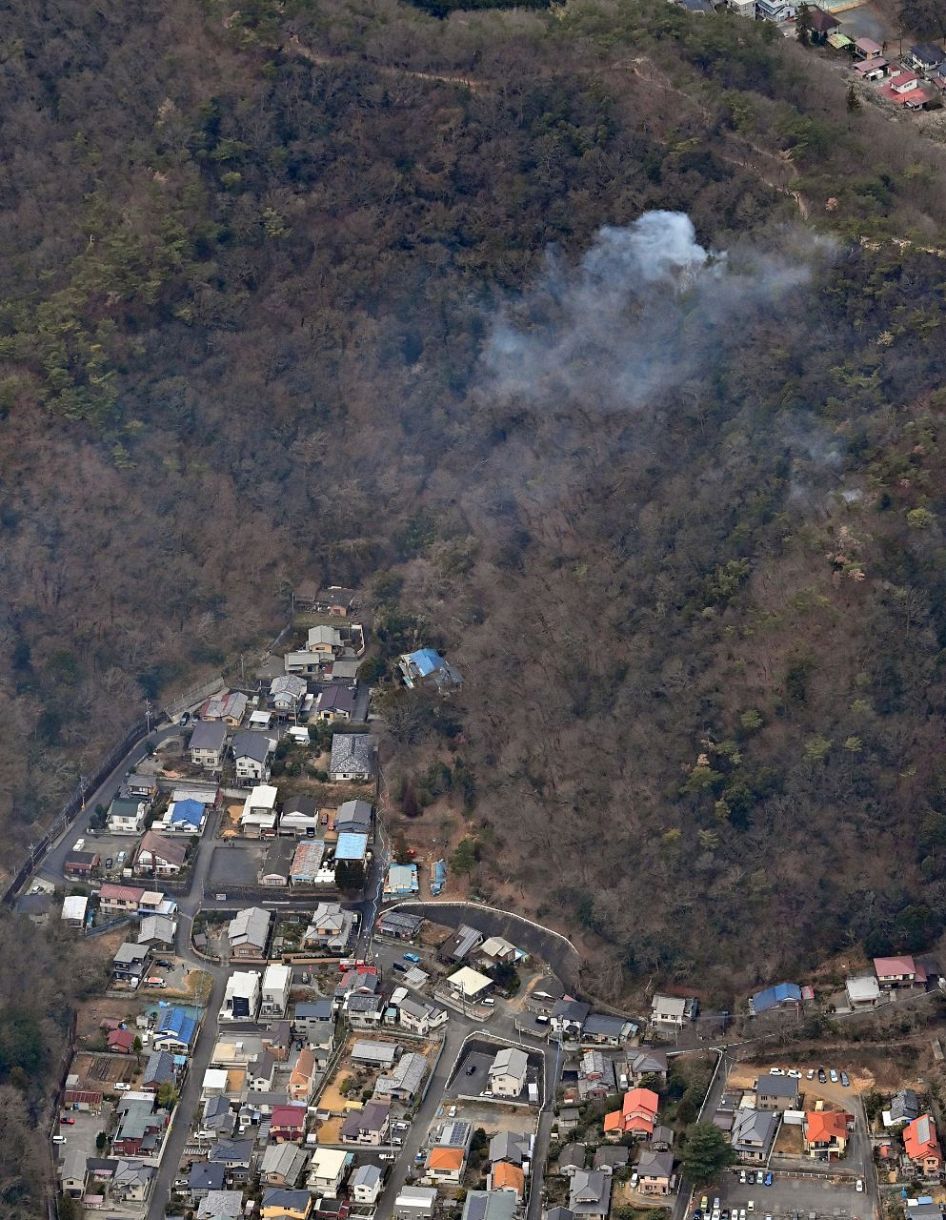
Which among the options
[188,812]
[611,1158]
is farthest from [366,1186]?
[188,812]

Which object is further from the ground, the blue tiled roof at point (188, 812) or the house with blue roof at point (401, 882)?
the house with blue roof at point (401, 882)

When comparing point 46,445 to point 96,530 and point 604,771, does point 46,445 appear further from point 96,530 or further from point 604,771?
point 604,771

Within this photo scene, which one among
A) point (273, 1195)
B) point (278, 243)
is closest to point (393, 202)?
point (278, 243)

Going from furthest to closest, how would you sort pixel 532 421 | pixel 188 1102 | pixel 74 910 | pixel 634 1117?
1. pixel 532 421
2. pixel 74 910
3. pixel 188 1102
4. pixel 634 1117

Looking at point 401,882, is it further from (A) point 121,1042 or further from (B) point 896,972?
(B) point 896,972

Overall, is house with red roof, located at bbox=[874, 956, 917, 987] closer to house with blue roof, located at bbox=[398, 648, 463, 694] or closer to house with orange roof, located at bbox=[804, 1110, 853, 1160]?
house with orange roof, located at bbox=[804, 1110, 853, 1160]

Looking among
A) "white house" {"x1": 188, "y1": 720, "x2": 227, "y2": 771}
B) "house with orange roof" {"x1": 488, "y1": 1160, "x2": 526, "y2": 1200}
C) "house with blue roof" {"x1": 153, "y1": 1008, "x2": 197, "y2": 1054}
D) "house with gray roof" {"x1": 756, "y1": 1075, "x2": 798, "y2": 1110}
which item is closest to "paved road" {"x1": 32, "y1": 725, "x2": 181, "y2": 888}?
"white house" {"x1": 188, "y1": 720, "x2": 227, "y2": 771}

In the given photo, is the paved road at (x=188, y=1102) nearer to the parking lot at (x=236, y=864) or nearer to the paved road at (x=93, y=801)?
the parking lot at (x=236, y=864)

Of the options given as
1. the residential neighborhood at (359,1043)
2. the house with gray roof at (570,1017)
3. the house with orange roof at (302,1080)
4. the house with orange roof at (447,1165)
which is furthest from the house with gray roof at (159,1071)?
the house with gray roof at (570,1017)
